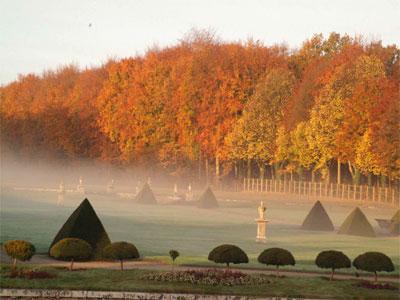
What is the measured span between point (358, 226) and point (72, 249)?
24549 millimetres

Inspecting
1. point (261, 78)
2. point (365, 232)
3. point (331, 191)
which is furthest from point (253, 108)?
point (365, 232)

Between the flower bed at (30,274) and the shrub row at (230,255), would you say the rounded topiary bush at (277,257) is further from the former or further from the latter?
the flower bed at (30,274)

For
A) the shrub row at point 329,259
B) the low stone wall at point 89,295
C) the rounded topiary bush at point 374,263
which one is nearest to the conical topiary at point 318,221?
the shrub row at point 329,259

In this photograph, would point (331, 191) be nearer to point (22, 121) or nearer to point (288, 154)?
point (288, 154)

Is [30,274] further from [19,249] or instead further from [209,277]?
[209,277]

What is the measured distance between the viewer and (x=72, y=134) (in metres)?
129

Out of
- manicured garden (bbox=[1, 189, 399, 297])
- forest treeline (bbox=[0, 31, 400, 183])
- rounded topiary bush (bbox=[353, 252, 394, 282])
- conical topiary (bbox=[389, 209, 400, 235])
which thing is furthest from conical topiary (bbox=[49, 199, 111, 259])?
forest treeline (bbox=[0, 31, 400, 183])

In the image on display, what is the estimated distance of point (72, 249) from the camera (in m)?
30.0

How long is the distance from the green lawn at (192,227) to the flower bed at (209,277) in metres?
5.20

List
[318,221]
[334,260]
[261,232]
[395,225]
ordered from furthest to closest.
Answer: [318,221] → [395,225] → [261,232] → [334,260]

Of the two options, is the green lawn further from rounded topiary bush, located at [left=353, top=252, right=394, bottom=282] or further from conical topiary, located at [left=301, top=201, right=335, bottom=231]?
rounded topiary bush, located at [left=353, top=252, right=394, bottom=282]

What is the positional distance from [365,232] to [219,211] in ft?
71.1

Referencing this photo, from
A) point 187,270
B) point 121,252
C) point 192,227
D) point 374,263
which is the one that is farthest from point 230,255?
point 192,227

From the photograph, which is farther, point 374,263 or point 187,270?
point 187,270
